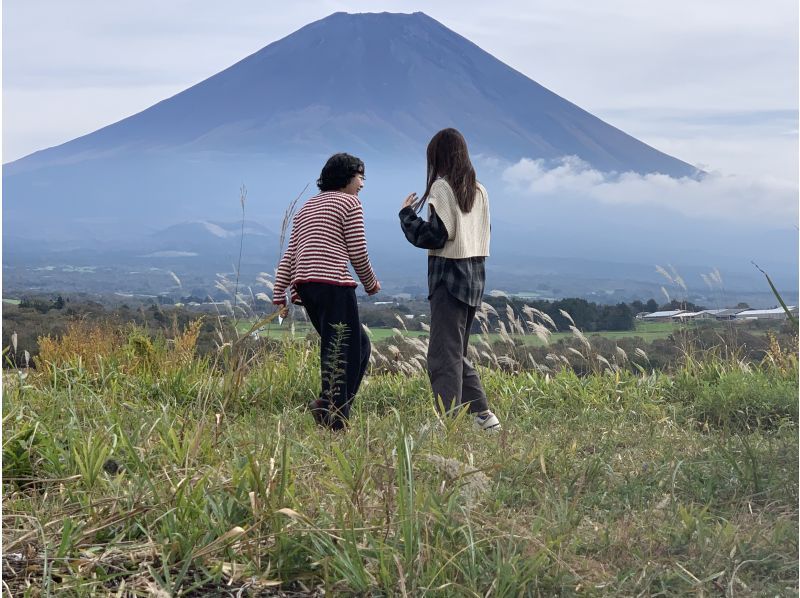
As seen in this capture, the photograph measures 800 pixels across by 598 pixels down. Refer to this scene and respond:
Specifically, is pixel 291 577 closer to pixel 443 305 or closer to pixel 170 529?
pixel 170 529

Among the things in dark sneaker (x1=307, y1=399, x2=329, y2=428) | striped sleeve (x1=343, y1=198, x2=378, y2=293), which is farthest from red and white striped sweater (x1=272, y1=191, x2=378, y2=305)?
dark sneaker (x1=307, y1=399, x2=329, y2=428)

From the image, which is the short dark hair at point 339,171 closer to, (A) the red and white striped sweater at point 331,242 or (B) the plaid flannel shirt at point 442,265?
(A) the red and white striped sweater at point 331,242

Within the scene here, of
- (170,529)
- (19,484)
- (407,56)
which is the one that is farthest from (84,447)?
(407,56)

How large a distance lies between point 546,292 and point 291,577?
5308 inches

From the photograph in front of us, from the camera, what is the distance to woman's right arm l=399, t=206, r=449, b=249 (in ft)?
18.1

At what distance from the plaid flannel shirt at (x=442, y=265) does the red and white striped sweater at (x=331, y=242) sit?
1.07 ft

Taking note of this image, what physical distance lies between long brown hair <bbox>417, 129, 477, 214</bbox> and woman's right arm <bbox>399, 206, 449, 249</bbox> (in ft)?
0.28

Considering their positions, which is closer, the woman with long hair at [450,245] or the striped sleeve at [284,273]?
the woman with long hair at [450,245]

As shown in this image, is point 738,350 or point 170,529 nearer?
point 170,529

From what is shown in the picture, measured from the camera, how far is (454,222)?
5.60m

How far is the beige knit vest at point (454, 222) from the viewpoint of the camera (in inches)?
219

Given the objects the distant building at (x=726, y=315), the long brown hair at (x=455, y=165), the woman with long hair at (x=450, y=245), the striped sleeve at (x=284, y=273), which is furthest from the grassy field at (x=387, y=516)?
the distant building at (x=726, y=315)

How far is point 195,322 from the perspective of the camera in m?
7.33

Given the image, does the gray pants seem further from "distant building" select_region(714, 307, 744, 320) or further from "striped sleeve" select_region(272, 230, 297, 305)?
"distant building" select_region(714, 307, 744, 320)
